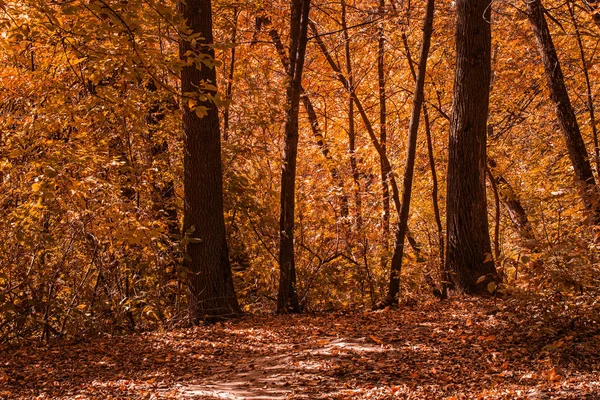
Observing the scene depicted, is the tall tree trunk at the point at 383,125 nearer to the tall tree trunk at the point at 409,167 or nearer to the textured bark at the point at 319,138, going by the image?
the textured bark at the point at 319,138

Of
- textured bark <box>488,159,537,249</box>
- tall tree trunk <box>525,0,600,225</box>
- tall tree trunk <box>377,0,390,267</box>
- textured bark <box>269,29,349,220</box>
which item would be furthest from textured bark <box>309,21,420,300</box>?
tall tree trunk <box>525,0,600,225</box>

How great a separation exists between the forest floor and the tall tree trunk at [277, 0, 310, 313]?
1197 mm

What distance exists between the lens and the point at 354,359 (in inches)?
228

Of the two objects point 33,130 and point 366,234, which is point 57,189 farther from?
point 366,234

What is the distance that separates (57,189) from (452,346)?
476cm

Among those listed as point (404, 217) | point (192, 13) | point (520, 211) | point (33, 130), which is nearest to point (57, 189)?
point (33, 130)

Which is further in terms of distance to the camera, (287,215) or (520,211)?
(520,211)

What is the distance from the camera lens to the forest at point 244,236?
5.67m

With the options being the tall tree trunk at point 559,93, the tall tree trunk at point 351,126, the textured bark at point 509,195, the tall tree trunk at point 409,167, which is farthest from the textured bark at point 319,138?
the tall tree trunk at point 559,93

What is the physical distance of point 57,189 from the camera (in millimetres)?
7070

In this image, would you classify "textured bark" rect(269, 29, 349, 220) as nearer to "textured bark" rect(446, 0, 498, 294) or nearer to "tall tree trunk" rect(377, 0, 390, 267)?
"tall tree trunk" rect(377, 0, 390, 267)

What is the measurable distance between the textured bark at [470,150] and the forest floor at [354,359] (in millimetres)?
602

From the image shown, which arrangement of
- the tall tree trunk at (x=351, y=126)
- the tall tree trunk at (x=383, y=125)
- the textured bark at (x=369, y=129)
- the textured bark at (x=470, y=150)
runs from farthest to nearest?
the textured bark at (x=369, y=129) → the tall tree trunk at (x=351, y=126) → the tall tree trunk at (x=383, y=125) → the textured bark at (x=470, y=150)

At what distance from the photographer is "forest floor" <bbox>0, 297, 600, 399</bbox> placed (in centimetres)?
498
